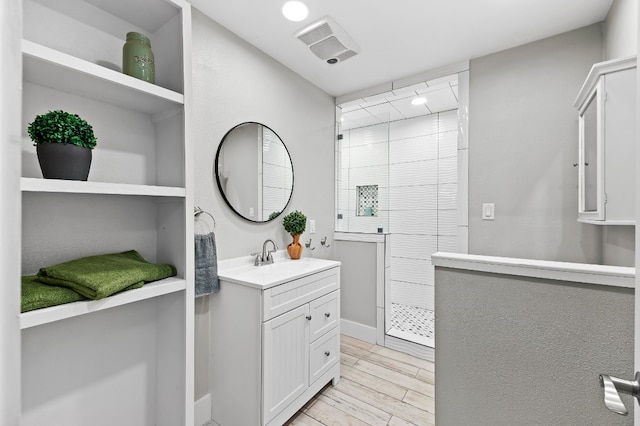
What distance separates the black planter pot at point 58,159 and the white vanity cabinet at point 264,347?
0.89m

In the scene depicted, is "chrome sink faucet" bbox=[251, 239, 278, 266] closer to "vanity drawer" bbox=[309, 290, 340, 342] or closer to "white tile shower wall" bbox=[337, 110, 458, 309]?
"vanity drawer" bbox=[309, 290, 340, 342]

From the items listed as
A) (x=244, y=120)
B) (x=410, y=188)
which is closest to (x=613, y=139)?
(x=244, y=120)

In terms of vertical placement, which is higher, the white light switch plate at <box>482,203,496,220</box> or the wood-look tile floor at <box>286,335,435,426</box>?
the white light switch plate at <box>482,203,496,220</box>

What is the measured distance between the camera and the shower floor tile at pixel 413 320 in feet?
9.25

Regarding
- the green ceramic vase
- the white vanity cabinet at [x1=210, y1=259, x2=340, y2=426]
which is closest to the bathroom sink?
the white vanity cabinet at [x1=210, y1=259, x2=340, y2=426]

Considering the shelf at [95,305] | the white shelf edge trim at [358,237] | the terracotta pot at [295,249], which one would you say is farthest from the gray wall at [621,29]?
the shelf at [95,305]

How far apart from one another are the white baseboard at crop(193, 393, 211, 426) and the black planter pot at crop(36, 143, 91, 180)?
140cm

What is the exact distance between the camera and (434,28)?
1886mm

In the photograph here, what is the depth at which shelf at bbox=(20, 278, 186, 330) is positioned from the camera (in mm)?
857

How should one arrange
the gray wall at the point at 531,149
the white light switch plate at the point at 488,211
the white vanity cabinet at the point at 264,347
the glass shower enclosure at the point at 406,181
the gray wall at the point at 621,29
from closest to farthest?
the gray wall at the point at 621,29
the white vanity cabinet at the point at 264,347
the gray wall at the point at 531,149
the white light switch plate at the point at 488,211
the glass shower enclosure at the point at 406,181

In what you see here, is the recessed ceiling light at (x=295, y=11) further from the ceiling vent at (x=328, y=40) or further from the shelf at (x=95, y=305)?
the shelf at (x=95, y=305)

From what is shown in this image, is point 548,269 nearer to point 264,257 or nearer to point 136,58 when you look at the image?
point 264,257

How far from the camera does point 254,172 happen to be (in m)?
2.04

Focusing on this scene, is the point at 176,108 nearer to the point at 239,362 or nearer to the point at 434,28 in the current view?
the point at 239,362
